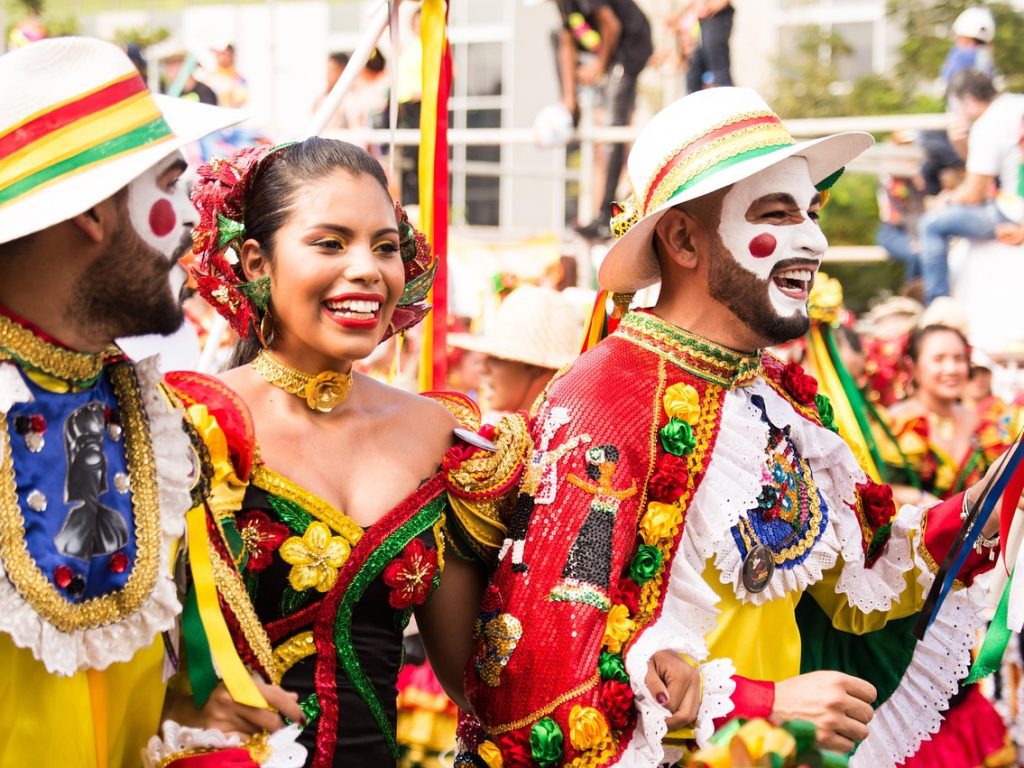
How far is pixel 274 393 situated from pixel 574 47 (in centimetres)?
881

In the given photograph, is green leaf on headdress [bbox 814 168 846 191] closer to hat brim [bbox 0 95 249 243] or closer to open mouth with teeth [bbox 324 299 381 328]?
open mouth with teeth [bbox 324 299 381 328]

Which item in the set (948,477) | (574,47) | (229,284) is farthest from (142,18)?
(229,284)

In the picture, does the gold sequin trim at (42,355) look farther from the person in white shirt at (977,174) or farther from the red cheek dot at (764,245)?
the person in white shirt at (977,174)

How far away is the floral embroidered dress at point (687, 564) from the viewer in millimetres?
2652

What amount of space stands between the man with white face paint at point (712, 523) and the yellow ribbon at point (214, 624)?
0.63m

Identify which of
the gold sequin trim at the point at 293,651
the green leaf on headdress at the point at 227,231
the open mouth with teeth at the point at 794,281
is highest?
the green leaf on headdress at the point at 227,231

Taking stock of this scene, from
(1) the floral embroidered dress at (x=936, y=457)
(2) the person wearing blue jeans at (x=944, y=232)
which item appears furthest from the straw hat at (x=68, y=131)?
(2) the person wearing blue jeans at (x=944, y=232)

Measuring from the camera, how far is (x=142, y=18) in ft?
80.3

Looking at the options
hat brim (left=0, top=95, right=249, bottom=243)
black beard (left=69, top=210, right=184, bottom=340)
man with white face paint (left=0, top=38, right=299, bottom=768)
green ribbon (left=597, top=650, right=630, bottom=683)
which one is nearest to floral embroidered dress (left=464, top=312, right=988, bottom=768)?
green ribbon (left=597, top=650, right=630, bottom=683)

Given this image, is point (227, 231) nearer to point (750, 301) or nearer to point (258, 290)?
point (258, 290)

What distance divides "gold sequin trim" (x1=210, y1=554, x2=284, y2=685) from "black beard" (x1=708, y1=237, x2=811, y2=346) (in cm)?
120

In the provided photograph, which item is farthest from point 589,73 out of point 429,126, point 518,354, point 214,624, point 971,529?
point 214,624

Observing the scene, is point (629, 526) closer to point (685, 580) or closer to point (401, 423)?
point (685, 580)

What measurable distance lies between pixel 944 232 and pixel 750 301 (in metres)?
6.37
